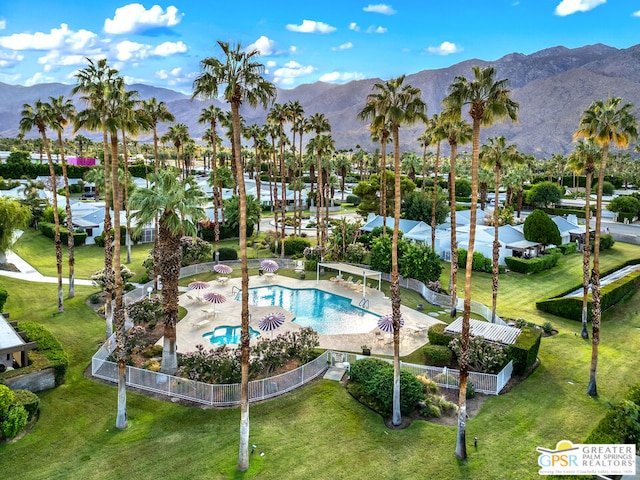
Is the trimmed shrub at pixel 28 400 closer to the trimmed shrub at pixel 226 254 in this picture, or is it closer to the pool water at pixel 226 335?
the pool water at pixel 226 335

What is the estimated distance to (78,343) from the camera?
2583cm

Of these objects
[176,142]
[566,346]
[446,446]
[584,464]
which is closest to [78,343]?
[446,446]

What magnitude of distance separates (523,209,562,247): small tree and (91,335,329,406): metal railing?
34477mm

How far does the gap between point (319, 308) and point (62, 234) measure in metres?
33.6

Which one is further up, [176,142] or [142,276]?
[176,142]

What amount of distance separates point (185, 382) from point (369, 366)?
26.6ft

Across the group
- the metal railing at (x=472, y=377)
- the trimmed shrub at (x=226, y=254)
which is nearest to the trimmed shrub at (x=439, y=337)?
the metal railing at (x=472, y=377)

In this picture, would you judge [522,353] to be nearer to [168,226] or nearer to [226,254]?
[168,226]

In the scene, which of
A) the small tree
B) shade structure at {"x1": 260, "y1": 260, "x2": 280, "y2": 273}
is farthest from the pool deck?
the small tree

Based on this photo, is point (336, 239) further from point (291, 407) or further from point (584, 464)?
point (584, 464)

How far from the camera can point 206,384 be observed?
19297 mm

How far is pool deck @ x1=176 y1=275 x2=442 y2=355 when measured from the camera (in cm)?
2662

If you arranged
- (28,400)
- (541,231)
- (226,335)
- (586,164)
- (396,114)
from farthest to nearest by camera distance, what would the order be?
(541,231), (226,335), (586,164), (396,114), (28,400)

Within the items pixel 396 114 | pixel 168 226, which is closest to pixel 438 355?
pixel 396 114
